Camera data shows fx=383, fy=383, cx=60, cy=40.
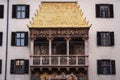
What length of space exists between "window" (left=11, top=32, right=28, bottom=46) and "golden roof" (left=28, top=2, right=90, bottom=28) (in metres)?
1.65

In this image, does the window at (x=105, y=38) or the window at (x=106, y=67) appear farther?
the window at (x=105, y=38)

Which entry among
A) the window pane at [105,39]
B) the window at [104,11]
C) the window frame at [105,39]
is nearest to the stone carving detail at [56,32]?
the window frame at [105,39]

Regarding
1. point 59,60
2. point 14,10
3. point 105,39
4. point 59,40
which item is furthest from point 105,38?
point 14,10

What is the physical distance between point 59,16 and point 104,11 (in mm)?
5446

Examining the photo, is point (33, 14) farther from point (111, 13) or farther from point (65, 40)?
point (111, 13)

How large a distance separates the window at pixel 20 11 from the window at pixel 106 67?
10.1m

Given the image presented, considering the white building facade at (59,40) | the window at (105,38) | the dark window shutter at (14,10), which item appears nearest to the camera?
the white building facade at (59,40)

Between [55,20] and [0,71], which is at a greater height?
[55,20]

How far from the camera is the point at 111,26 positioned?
44500 millimetres


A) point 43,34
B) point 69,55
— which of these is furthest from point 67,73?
point 43,34

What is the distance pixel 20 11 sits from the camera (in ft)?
147

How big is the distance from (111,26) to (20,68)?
38.0 feet

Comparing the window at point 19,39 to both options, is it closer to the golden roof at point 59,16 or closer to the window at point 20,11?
the golden roof at point 59,16

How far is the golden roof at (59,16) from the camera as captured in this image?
42.9 m
